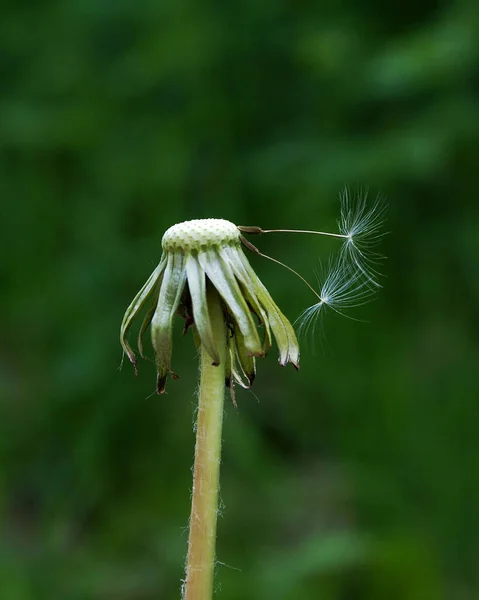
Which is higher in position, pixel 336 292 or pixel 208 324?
pixel 336 292

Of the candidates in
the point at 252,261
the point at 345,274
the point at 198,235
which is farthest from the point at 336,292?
the point at 252,261

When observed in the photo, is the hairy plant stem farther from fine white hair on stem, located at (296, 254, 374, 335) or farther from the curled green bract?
fine white hair on stem, located at (296, 254, 374, 335)

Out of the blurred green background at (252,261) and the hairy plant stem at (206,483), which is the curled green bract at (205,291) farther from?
the blurred green background at (252,261)

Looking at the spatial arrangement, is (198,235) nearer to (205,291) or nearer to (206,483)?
(205,291)

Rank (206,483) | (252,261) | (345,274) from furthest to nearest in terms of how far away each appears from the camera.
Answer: (252,261) < (345,274) < (206,483)

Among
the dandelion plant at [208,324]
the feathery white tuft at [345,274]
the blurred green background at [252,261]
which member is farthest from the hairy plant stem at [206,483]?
the blurred green background at [252,261]

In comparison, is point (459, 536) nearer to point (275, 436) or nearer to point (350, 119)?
point (275, 436)

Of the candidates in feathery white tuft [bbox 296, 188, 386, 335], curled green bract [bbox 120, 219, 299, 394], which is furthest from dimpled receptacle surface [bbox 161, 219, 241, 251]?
feathery white tuft [bbox 296, 188, 386, 335]
